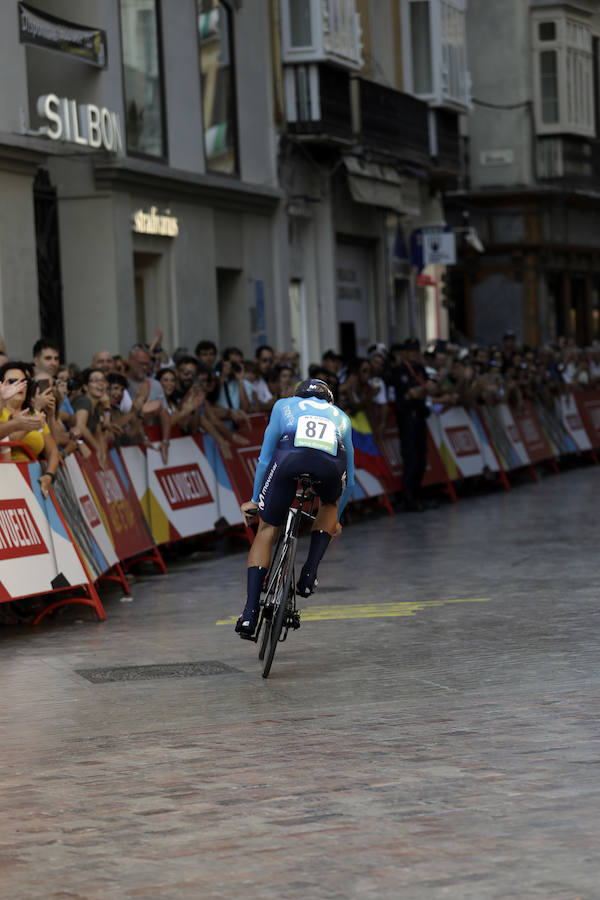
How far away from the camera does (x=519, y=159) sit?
45.3m

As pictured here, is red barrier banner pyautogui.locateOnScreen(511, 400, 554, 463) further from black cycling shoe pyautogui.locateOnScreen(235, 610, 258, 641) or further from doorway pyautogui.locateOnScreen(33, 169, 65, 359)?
black cycling shoe pyautogui.locateOnScreen(235, 610, 258, 641)

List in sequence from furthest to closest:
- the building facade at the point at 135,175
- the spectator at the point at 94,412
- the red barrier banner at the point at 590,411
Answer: the red barrier banner at the point at 590,411 → the building facade at the point at 135,175 → the spectator at the point at 94,412

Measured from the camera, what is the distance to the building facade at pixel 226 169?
2169 centimetres

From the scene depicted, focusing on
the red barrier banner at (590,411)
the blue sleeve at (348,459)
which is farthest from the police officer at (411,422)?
the blue sleeve at (348,459)

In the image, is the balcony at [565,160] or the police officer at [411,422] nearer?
the police officer at [411,422]

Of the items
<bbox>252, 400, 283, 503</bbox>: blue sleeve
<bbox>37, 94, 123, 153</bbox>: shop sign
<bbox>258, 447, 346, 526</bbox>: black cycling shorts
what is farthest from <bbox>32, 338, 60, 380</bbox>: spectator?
<bbox>37, 94, 123, 153</bbox>: shop sign

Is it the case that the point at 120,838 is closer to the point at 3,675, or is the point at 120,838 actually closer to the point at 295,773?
the point at 295,773

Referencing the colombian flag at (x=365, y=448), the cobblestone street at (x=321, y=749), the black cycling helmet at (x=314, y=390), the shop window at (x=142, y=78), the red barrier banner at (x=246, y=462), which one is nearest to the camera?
the cobblestone street at (x=321, y=749)

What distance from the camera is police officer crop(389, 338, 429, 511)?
883 inches

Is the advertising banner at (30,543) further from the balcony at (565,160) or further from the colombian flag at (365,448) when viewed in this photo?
the balcony at (565,160)

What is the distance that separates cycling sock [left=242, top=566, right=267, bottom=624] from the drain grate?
35 cm

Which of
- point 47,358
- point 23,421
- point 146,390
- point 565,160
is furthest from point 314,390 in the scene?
point 565,160

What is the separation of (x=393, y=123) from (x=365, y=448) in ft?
42.7

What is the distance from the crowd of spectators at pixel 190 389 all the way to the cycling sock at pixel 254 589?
84.9 inches
